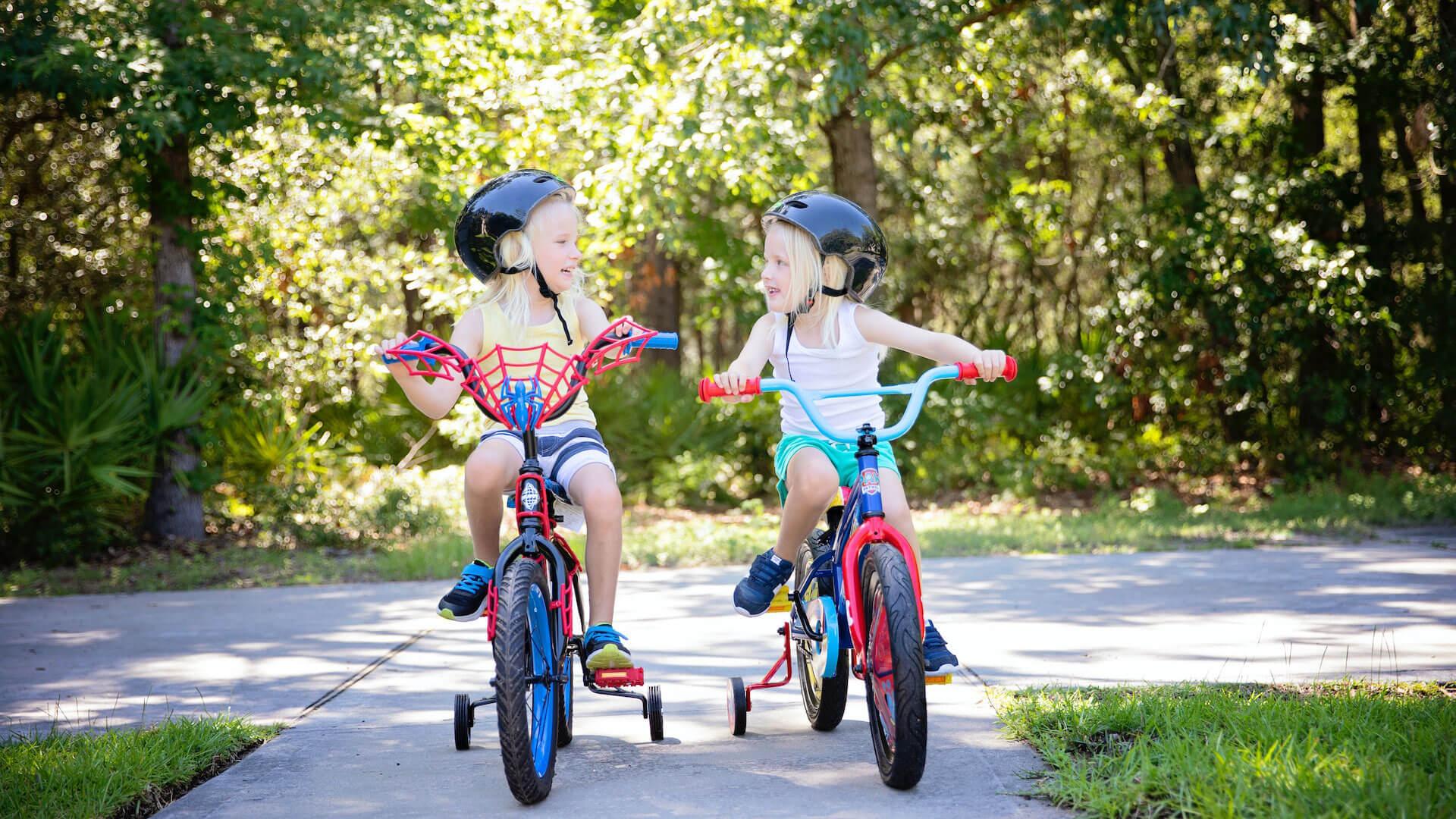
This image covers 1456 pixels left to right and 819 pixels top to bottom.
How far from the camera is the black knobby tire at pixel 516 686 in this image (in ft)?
10.4

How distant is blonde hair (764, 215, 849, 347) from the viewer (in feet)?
12.9

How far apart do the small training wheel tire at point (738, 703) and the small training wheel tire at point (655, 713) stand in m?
0.23

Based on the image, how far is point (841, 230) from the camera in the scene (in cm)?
391

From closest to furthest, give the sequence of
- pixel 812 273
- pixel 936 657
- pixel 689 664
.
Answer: pixel 936 657
pixel 812 273
pixel 689 664

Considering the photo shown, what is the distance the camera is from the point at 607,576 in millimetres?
3797

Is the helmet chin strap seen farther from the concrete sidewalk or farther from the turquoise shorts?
the concrete sidewalk

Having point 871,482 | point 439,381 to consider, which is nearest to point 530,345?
point 439,381

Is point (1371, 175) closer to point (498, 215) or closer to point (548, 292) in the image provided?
point (548, 292)

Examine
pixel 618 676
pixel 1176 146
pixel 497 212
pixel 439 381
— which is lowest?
pixel 618 676

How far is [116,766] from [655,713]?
63.4 inches

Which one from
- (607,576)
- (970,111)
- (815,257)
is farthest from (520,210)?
(970,111)

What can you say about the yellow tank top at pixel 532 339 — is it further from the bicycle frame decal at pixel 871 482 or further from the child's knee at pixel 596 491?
the bicycle frame decal at pixel 871 482

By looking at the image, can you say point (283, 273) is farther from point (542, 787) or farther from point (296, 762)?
point (542, 787)

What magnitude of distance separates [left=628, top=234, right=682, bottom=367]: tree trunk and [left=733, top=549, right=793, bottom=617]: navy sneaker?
12.6 m
